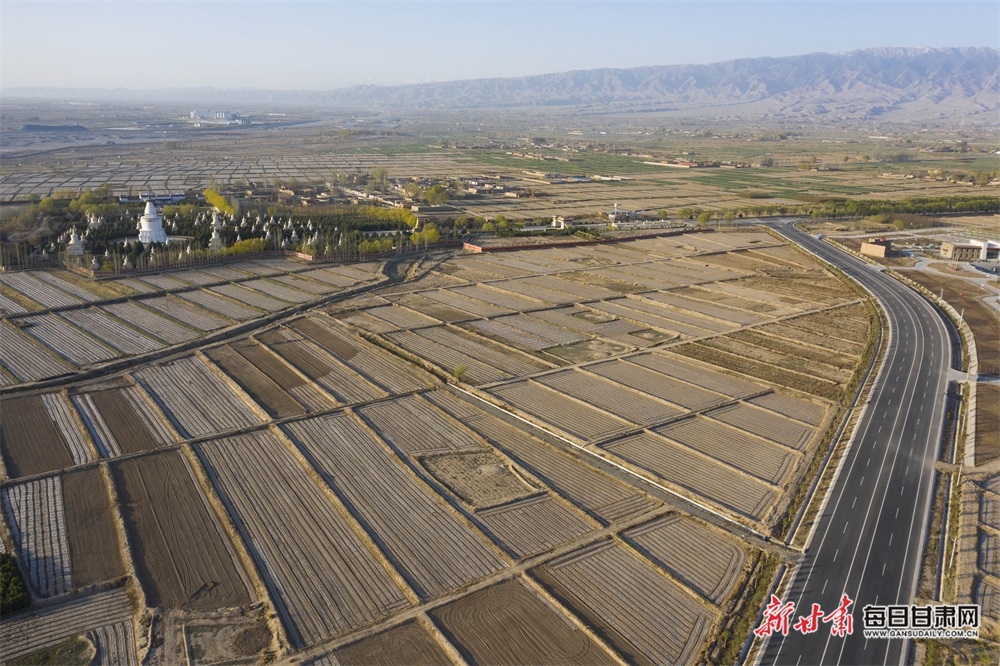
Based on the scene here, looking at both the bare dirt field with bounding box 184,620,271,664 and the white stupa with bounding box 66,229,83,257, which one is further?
the white stupa with bounding box 66,229,83,257

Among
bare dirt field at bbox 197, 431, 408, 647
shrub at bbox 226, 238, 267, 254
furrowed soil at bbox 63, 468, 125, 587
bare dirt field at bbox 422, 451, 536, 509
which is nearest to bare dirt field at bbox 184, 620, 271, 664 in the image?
bare dirt field at bbox 197, 431, 408, 647

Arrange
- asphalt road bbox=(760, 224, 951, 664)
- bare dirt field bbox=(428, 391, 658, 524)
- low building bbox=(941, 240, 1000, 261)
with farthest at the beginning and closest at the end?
low building bbox=(941, 240, 1000, 261) → bare dirt field bbox=(428, 391, 658, 524) → asphalt road bbox=(760, 224, 951, 664)

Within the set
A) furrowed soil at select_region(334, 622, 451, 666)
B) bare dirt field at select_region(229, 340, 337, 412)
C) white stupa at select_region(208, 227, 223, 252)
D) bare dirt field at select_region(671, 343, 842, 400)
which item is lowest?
furrowed soil at select_region(334, 622, 451, 666)

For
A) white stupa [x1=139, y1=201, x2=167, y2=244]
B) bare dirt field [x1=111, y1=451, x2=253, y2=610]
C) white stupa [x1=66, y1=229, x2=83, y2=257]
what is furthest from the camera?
white stupa [x1=139, y1=201, x2=167, y2=244]

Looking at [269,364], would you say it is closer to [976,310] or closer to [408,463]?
[408,463]

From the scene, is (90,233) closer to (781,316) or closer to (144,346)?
(144,346)

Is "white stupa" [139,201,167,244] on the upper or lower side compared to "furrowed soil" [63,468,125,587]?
upper

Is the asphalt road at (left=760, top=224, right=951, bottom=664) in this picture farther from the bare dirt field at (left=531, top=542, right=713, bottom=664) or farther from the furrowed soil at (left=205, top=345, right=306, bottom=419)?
the furrowed soil at (left=205, top=345, right=306, bottom=419)

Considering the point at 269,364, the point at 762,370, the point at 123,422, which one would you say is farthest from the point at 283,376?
the point at 762,370
